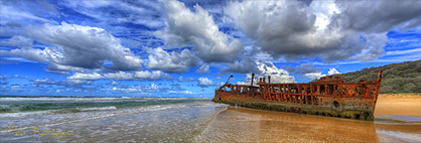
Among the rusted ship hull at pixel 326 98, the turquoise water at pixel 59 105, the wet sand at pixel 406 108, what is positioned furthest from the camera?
the turquoise water at pixel 59 105

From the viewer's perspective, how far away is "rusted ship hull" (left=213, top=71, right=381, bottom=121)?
12789 mm

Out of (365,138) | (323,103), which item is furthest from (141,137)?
(323,103)

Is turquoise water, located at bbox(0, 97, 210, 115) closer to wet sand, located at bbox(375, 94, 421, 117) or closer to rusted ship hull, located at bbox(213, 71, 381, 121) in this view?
rusted ship hull, located at bbox(213, 71, 381, 121)

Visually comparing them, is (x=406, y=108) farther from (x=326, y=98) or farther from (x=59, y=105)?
(x=59, y=105)

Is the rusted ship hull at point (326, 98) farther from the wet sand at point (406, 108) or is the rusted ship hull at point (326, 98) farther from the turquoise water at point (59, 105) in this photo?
the turquoise water at point (59, 105)

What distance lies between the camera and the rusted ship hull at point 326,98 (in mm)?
12789

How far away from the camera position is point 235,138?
7758 mm

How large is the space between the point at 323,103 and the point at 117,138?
1455 cm

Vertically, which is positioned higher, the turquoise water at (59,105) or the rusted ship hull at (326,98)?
the rusted ship hull at (326,98)

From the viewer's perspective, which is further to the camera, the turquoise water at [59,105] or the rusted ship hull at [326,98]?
the turquoise water at [59,105]

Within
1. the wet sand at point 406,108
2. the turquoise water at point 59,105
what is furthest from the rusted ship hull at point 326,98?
the turquoise water at point 59,105

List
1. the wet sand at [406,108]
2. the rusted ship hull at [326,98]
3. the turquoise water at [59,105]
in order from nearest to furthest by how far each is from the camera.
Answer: the rusted ship hull at [326,98] < the wet sand at [406,108] < the turquoise water at [59,105]

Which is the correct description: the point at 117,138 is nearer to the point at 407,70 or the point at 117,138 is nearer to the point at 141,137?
the point at 141,137

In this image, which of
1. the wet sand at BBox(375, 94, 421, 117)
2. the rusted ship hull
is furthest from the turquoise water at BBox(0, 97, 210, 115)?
the wet sand at BBox(375, 94, 421, 117)
